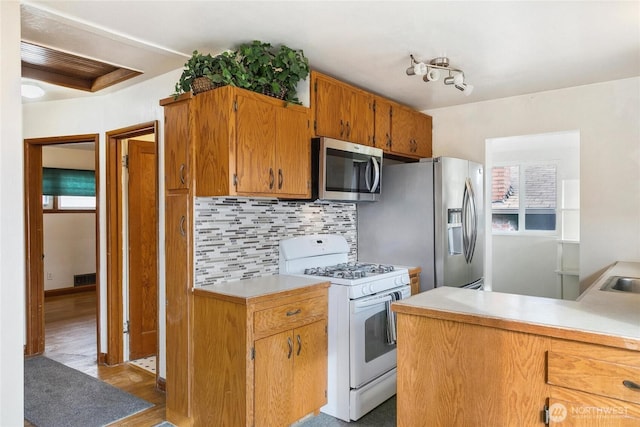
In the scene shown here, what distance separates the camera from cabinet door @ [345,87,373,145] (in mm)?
3132

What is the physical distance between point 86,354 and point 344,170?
2.96 metres

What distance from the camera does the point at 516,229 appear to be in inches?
209

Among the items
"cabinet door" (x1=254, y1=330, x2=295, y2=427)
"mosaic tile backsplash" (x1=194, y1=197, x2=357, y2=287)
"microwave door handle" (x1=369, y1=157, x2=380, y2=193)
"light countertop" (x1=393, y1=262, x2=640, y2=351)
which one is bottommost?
"cabinet door" (x1=254, y1=330, x2=295, y2=427)

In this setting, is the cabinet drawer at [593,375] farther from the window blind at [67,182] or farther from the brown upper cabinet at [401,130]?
the window blind at [67,182]

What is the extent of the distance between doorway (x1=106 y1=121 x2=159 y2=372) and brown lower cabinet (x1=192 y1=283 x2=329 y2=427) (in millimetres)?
1290

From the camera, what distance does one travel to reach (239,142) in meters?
2.32

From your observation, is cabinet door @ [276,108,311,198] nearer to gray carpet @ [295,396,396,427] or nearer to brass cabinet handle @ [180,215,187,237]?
brass cabinet handle @ [180,215,187,237]

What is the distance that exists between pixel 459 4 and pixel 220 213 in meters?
1.76

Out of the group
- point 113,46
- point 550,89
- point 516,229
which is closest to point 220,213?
point 113,46

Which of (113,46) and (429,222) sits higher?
(113,46)

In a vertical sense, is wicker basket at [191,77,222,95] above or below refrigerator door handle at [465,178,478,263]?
above

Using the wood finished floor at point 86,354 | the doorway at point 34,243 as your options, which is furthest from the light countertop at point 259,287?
the doorway at point 34,243

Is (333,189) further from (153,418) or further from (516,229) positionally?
(516,229)

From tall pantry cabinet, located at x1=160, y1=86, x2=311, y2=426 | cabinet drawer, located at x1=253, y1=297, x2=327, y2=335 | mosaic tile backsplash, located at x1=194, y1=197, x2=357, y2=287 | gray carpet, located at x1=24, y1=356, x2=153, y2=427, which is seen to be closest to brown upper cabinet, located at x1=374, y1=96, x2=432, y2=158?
mosaic tile backsplash, located at x1=194, y1=197, x2=357, y2=287
